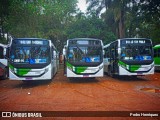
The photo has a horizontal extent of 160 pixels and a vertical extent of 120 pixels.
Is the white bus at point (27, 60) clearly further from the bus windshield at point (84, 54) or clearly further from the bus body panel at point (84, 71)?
the bus windshield at point (84, 54)

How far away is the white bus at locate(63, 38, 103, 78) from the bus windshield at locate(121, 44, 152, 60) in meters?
1.87

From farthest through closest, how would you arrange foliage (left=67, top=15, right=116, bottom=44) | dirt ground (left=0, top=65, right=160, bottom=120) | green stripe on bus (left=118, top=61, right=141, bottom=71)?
foliage (left=67, top=15, right=116, bottom=44)
green stripe on bus (left=118, top=61, right=141, bottom=71)
dirt ground (left=0, top=65, right=160, bottom=120)

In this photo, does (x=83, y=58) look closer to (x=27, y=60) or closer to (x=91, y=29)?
(x=27, y=60)

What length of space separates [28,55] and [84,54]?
10.9ft

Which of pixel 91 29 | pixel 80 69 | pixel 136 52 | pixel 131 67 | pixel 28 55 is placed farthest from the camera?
pixel 91 29

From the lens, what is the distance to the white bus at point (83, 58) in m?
15.3

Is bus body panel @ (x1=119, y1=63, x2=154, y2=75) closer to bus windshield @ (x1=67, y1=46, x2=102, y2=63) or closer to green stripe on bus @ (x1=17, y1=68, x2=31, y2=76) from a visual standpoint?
bus windshield @ (x1=67, y1=46, x2=102, y2=63)

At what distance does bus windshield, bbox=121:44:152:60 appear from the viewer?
1642cm

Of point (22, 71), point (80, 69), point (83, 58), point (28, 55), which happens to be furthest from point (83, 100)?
point (83, 58)

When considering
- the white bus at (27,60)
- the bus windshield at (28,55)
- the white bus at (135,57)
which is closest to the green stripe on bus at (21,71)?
the white bus at (27,60)

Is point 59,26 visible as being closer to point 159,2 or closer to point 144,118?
point 159,2

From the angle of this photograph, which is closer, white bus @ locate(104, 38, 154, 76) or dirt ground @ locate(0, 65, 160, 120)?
dirt ground @ locate(0, 65, 160, 120)

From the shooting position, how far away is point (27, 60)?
14148mm

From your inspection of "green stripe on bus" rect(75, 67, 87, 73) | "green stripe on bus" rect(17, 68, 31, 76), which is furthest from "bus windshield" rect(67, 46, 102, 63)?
"green stripe on bus" rect(17, 68, 31, 76)
